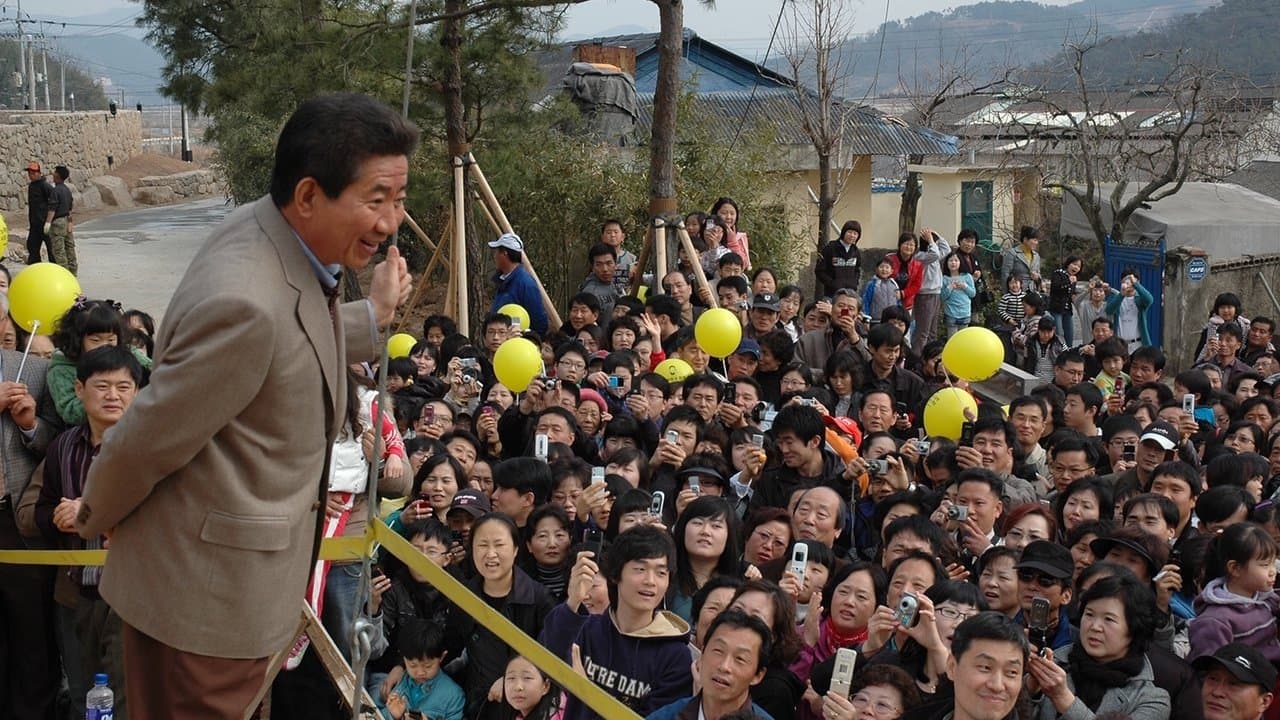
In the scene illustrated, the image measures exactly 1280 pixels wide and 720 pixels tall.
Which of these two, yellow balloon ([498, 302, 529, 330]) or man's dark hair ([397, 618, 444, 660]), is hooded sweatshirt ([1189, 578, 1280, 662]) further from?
yellow balloon ([498, 302, 529, 330])

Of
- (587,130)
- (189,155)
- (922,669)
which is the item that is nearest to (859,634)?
(922,669)

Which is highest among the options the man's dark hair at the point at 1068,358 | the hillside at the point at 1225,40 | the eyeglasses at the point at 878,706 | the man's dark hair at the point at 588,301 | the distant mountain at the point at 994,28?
the distant mountain at the point at 994,28

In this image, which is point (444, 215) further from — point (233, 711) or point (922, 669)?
point (233, 711)

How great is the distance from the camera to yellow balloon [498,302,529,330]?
9.65m

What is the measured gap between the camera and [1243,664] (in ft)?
14.3

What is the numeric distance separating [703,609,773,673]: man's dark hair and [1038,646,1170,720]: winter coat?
2.79 feet

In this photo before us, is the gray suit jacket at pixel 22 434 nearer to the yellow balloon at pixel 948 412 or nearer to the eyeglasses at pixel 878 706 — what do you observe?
the eyeglasses at pixel 878 706

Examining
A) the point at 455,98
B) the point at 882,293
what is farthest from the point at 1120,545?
the point at 455,98

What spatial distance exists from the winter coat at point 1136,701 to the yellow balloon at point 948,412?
2910 mm

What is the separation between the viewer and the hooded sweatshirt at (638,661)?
4402 mm

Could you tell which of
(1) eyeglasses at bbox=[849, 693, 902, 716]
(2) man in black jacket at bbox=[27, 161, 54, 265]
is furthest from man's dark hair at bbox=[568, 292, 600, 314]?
(2) man in black jacket at bbox=[27, 161, 54, 265]

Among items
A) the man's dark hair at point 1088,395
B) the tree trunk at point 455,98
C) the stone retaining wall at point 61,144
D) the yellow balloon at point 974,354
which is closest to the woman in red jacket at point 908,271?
the tree trunk at point 455,98

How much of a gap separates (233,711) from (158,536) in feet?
1.33

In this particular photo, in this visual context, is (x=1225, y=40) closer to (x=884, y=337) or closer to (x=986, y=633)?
(x=884, y=337)
